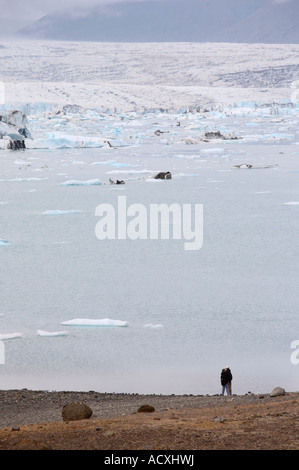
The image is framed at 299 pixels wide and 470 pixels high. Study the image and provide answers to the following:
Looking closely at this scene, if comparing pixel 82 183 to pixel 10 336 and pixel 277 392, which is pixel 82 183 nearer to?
pixel 10 336

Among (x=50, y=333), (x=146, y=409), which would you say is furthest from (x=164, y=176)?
(x=146, y=409)

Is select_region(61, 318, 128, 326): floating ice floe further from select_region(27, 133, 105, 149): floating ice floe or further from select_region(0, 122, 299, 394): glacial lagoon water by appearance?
select_region(27, 133, 105, 149): floating ice floe

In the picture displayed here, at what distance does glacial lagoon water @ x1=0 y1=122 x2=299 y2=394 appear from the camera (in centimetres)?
621

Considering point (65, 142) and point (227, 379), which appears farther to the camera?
point (65, 142)

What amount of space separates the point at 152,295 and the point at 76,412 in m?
3.48

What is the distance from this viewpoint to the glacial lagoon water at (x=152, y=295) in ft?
20.4

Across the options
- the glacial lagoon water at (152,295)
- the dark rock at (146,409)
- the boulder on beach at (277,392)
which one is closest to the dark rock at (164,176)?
the glacial lagoon water at (152,295)

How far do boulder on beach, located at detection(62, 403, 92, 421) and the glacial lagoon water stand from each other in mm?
1011

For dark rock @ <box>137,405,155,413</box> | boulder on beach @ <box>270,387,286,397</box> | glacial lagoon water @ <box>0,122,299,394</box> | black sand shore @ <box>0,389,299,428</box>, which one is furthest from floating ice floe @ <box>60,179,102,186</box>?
dark rock @ <box>137,405,155,413</box>

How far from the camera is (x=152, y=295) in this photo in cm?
827

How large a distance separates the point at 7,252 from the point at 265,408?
6478 millimetres

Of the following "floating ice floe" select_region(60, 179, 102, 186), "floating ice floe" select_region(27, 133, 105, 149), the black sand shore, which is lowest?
the black sand shore

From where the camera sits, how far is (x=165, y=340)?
682 cm

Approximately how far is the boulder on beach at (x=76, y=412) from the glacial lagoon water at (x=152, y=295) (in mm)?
1011
